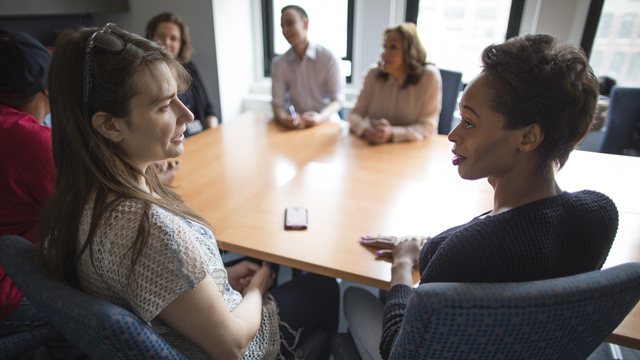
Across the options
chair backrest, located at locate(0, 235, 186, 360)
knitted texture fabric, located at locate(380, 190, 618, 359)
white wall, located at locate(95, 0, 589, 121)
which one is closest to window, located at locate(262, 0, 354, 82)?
white wall, located at locate(95, 0, 589, 121)

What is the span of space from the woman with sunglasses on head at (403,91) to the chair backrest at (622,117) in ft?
3.25

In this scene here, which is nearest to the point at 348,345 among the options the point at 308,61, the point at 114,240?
the point at 114,240

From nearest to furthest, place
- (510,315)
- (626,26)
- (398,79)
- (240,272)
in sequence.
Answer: (510,315) → (240,272) → (398,79) → (626,26)

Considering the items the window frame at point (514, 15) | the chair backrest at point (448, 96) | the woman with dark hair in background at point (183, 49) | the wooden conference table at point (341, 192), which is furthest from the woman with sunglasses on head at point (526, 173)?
the window frame at point (514, 15)

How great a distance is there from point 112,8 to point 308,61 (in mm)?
1828

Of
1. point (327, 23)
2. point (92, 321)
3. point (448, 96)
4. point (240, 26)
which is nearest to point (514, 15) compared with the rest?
point (448, 96)

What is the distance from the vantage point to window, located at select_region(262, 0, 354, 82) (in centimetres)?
363

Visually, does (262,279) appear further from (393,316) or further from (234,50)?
(234,50)

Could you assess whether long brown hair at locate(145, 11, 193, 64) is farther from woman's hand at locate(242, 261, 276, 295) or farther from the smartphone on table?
woman's hand at locate(242, 261, 276, 295)

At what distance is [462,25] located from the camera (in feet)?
→ 11.2

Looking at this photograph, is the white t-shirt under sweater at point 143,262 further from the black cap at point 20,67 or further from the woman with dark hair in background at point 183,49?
the woman with dark hair in background at point 183,49

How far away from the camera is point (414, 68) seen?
2.29m

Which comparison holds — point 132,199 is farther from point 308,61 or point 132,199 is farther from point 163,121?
point 308,61

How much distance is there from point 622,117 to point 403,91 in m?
1.25
